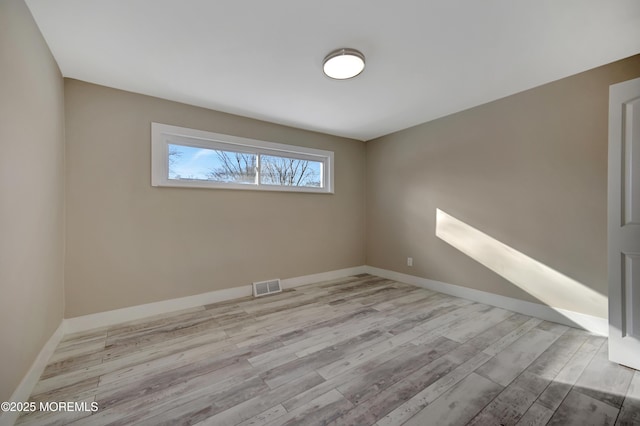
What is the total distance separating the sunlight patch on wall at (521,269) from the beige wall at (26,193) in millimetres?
4058

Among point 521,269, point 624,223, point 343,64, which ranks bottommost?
point 521,269

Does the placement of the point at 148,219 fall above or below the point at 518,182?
below

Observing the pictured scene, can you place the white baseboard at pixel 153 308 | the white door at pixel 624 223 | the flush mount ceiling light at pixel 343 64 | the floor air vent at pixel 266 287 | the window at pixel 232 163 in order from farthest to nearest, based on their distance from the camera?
the floor air vent at pixel 266 287
the window at pixel 232 163
the white baseboard at pixel 153 308
the flush mount ceiling light at pixel 343 64
the white door at pixel 624 223

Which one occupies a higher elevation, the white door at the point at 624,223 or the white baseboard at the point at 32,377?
the white door at the point at 624,223

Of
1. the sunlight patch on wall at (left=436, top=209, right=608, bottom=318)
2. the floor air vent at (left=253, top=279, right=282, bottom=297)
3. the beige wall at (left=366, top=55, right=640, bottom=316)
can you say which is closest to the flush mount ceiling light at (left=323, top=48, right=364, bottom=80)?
the beige wall at (left=366, top=55, right=640, bottom=316)

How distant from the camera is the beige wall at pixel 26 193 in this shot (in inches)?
53.7

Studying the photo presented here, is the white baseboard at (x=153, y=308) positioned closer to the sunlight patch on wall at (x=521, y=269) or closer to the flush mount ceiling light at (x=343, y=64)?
the sunlight patch on wall at (x=521, y=269)

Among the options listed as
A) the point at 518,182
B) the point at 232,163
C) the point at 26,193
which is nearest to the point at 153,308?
the point at 26,193

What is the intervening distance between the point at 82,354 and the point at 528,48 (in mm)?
4376

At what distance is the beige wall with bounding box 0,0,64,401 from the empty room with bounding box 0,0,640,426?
23 mm

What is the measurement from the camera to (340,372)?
1.79 m

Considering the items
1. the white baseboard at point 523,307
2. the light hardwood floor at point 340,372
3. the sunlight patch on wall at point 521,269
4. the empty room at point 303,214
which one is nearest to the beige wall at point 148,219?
the empty room at point 303,214

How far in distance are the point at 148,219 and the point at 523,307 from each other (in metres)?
4.26

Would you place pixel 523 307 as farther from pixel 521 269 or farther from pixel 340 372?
pixel 340 372
